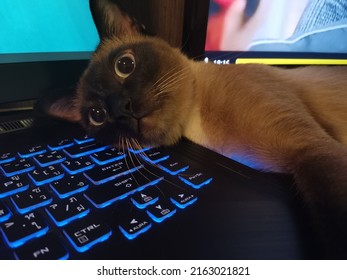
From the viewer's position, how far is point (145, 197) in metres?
0.51

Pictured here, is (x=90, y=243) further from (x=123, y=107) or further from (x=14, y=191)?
(x=123, y=107)

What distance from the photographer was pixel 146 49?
895 millimetres

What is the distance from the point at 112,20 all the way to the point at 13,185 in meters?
0.67

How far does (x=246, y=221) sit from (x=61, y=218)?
274 mm

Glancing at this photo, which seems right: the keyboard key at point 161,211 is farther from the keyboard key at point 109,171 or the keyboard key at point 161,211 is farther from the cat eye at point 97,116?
the cat eye at point 97,116

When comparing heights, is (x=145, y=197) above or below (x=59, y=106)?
below

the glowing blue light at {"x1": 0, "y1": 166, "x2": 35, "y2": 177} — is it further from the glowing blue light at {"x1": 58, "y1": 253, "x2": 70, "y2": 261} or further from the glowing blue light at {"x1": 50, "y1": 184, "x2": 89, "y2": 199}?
the glowing blue light at {"x1": 58, "y1": 253, "x2": 70, "y2": 261}

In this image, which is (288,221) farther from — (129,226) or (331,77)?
(331,77)

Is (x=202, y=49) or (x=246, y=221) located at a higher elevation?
(x=202, y=49)

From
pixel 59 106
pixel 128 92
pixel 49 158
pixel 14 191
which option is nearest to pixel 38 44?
pixel 59 106

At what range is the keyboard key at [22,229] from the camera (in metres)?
0.41

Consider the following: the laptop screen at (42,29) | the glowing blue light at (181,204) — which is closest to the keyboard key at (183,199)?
the glowing blue light at (181,204)

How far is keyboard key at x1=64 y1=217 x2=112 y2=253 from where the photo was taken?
0.41 meters

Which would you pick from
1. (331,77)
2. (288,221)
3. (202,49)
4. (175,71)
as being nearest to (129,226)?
Result: (288,221)
